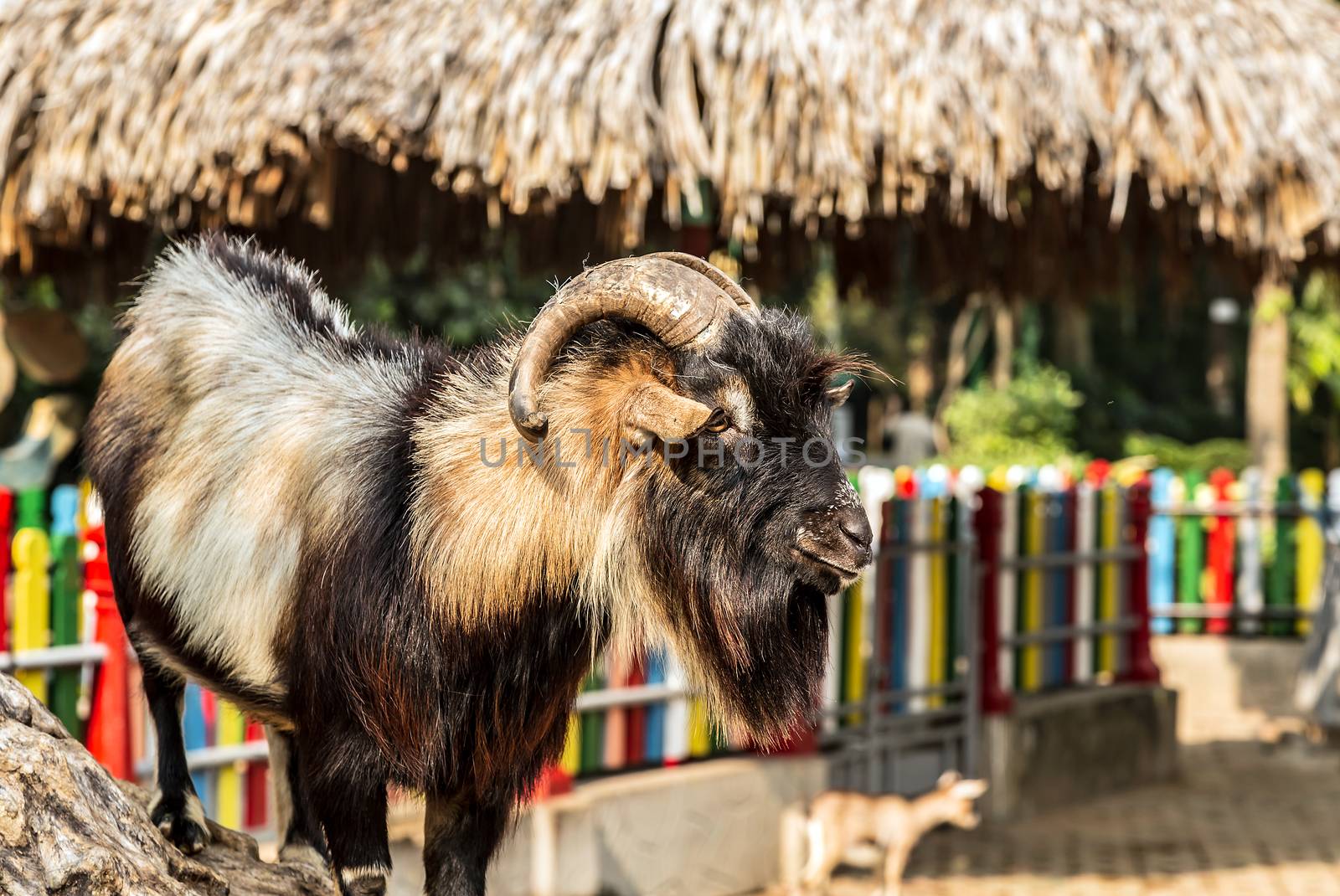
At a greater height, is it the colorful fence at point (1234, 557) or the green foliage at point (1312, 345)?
the green foliage at point (1312, 345)

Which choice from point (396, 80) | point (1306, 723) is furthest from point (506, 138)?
point (1306, 723)

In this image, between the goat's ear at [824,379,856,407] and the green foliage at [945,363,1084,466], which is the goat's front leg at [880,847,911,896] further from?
the green foliage at [945,363,1084,466]

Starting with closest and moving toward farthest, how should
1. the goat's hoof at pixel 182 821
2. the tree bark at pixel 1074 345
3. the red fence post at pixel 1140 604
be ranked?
the goat's hoof at pixel 182 821 → the red fence post at pixel 1140 604 → the tree bark at pixel 1074 345

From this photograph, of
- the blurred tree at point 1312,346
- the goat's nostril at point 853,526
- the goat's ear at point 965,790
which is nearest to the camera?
the goat's nostril at point 853,526

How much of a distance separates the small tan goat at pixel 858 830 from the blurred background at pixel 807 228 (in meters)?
0.12

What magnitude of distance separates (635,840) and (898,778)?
7.01 feet

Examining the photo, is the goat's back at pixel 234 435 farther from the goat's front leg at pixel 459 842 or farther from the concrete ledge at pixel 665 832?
the concrete ledge at pixel 665 832

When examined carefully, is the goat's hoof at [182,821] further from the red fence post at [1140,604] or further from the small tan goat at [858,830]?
the red fence post at [1140,604]

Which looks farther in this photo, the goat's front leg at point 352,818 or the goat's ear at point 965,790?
the goat's ear at point 965,790

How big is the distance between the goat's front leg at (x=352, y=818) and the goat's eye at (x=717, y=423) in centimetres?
79

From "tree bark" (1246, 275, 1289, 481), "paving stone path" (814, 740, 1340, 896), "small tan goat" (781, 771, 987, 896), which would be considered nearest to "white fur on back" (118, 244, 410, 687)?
"small tan goat" (781, 771, 987, 896)

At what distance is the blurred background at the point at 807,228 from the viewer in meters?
5.29

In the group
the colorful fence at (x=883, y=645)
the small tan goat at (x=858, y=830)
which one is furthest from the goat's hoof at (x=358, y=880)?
the small tan goat at (x=858, y=830)

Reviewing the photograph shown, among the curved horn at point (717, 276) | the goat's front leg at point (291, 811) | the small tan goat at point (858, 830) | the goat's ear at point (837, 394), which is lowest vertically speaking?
the small tan goat at point (858, 830)
